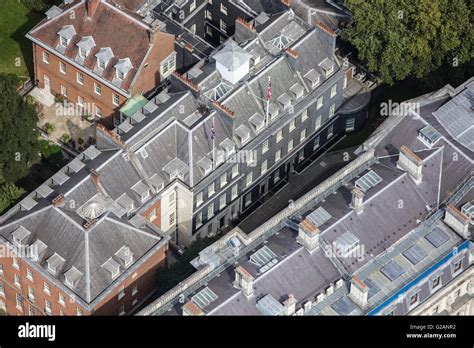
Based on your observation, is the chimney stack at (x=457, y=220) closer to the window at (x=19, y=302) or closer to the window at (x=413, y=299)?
the window at (x=413, y=299)

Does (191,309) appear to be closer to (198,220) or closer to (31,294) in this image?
(31,294)

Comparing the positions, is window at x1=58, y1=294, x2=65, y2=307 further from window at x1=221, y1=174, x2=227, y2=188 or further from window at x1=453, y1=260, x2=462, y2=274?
window at x1=453, y1=260, x2=462, y2=274

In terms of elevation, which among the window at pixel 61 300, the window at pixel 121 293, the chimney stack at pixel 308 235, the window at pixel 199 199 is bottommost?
the window at pixel 61 300

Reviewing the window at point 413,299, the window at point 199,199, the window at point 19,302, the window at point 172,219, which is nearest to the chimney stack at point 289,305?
the window at point 413,299

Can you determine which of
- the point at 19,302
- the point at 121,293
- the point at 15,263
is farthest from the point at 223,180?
the point at 19,302

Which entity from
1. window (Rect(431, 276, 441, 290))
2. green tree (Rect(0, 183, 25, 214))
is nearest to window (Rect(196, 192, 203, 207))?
green tree (Rect(0, 183, 25, 214))
